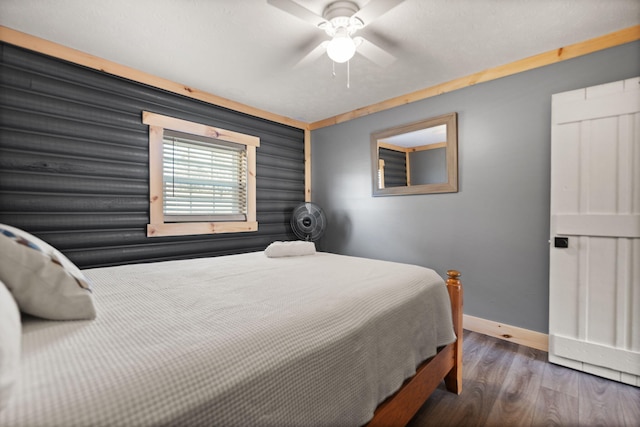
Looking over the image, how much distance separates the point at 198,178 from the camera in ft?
9.85

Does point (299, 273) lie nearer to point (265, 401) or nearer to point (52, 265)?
point (265, 401)

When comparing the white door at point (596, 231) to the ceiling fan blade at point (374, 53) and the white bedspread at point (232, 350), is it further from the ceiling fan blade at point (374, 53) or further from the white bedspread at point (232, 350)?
the ceiling fan blade at point (374, 53)

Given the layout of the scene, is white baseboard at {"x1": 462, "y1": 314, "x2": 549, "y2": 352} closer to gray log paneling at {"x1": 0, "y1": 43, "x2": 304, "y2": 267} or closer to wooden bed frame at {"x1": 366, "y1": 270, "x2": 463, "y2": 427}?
wooden bed frame at {"x1": 366, "y1": 270, "x2": 463, "y2": 427}

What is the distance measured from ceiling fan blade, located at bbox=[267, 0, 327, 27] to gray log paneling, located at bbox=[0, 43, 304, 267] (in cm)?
178

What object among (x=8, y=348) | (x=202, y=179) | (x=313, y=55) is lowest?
(x=8, y=348)

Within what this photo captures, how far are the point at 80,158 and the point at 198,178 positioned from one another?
98cm

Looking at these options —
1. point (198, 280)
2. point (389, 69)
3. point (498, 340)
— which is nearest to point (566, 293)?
point (498, 340)

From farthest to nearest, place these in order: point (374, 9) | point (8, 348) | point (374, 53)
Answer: point (374, 53) → point (374, 9) → point (8, 348)

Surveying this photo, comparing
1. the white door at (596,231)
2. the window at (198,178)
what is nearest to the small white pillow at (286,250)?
the window at (198,178)

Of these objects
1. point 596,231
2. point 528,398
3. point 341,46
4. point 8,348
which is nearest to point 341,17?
point 341,46

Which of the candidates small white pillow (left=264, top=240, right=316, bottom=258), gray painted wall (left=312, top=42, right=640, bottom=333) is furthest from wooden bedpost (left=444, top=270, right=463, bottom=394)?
small white pillow (left=264, top=240, right=316, bottom=258)

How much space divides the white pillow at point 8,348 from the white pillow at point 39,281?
128mm

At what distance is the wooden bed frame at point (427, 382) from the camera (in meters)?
1.14

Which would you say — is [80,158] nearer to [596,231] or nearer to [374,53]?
[374,53]
